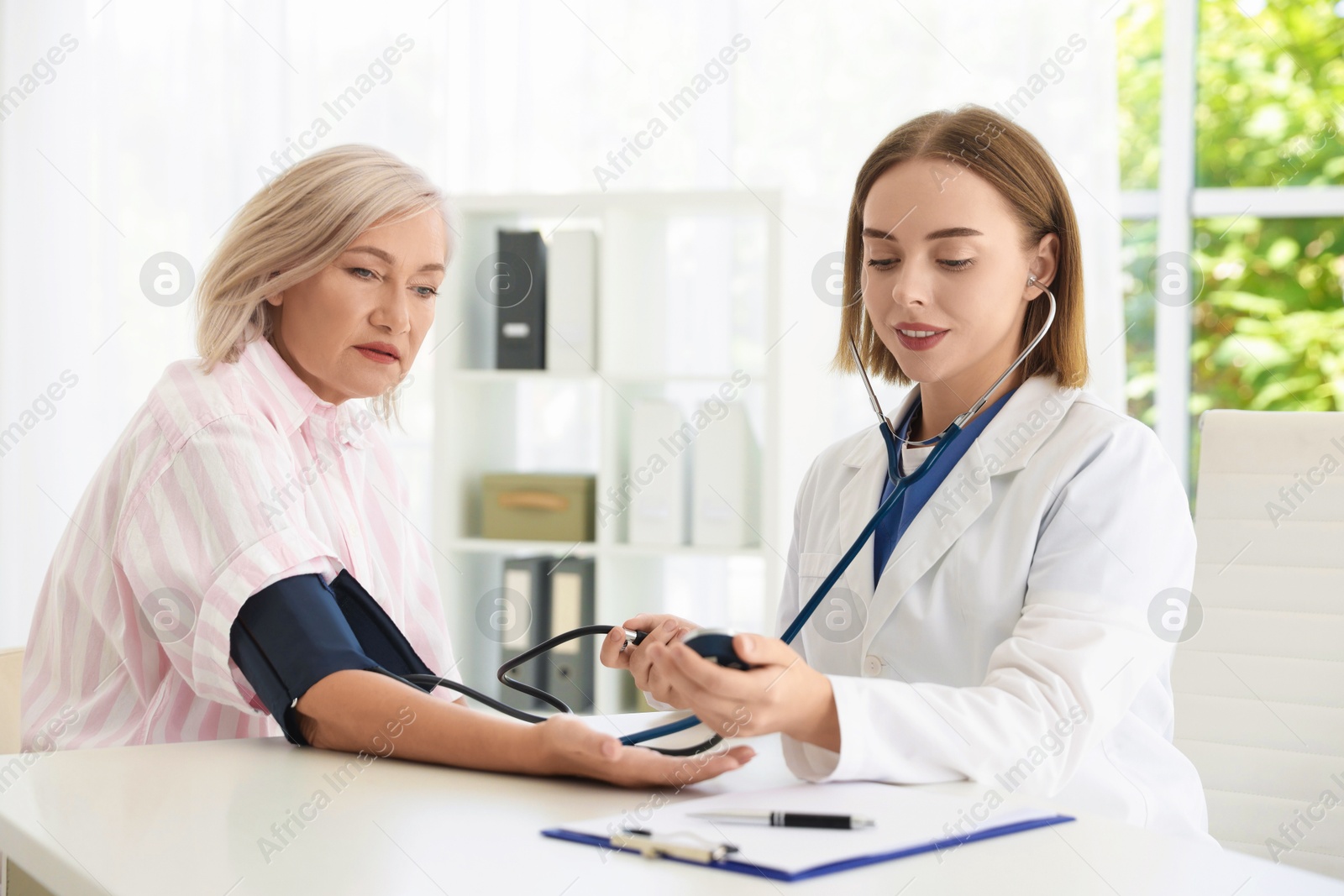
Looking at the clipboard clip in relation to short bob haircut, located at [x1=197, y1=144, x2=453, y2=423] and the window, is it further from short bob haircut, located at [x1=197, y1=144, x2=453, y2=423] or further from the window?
the window

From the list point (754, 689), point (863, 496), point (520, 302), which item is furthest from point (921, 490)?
point (520, 302)

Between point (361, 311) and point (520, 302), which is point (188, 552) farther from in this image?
point (520, 302)

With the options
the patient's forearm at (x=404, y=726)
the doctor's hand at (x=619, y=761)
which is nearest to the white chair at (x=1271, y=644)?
the doctor's hand at (x=619, y=761)

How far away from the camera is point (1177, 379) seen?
3.12 metres

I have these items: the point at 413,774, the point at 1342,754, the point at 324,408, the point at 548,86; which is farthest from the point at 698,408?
the point at 413,774

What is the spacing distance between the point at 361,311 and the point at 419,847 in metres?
0.81

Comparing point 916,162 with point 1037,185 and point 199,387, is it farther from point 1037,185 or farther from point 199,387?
point 199,387

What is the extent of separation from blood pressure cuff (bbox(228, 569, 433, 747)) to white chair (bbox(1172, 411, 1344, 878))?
1.03 meters

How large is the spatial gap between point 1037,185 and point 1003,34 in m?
1.85

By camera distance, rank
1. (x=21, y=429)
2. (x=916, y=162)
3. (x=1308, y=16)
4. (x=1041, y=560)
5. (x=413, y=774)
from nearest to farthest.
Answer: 1. (x=413, y=774)
2. (x=1041, y=560)
3. (x=916, y=162)
4. (x=1308, y=16)
5. (x=21, y=429)

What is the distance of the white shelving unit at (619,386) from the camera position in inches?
115

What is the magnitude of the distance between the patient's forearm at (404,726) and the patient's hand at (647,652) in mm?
111

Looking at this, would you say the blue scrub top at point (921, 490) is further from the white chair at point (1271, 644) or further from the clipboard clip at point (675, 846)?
the clipboard clip at point (675, 846)

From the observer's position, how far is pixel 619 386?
3.02 metres
